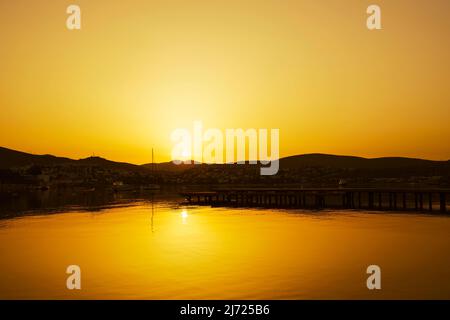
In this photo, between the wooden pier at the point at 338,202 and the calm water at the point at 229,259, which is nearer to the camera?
the calm water at the point at 229,259

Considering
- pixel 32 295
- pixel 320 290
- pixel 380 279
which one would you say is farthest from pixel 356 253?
pixel 32 295

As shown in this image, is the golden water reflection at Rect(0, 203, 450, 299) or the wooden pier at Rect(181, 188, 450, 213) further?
the wooden pier at Rect(181, 188, 450, 213)

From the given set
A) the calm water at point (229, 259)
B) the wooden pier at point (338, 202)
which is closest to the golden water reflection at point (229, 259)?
the calm water at point (229, 259)

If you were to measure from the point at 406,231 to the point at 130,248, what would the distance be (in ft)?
92.0

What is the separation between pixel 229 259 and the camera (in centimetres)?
3416

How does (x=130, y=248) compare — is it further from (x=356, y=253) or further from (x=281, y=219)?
(x=281, y=219)

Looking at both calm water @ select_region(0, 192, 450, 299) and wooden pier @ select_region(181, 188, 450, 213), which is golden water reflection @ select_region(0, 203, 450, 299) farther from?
wooden pier @ select_region(181, 188, 450, 213)

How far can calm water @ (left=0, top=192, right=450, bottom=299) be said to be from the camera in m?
25.0

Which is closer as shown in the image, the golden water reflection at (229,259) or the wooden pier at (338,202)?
the golden water reflection at (229,259)

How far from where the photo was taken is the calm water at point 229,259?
82.0 ft

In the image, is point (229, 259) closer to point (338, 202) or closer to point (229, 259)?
point (229, 259)

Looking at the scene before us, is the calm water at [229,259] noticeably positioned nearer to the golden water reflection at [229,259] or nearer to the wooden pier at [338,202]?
the golden water reflection at [229,259]

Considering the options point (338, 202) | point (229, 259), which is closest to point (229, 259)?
point (229, 259)

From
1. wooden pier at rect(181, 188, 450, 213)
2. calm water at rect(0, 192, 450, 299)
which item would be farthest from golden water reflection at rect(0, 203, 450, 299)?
wooden pier at rect(181, 188, 450, 213)
